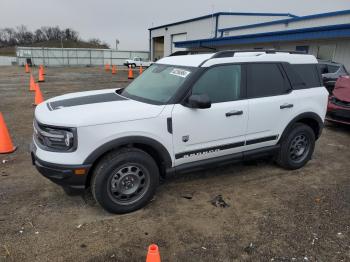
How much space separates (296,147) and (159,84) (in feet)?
8.53

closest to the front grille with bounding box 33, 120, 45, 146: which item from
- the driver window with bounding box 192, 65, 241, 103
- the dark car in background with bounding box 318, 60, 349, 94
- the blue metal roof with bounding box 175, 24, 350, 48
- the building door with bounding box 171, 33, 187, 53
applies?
the driver window with bounding box 192, 65, 241, 103

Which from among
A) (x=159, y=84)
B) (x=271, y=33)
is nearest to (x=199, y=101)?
(x=159, y=84)

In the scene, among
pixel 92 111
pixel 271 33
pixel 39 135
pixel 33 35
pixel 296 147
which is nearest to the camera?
pixel 92 111

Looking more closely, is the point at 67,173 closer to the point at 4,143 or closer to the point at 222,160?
the point at 222,160

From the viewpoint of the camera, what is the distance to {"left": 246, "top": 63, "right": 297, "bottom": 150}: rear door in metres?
4.23

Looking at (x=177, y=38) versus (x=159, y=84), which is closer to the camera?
(x=159, y=84)

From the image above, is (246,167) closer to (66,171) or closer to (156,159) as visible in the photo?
(156,159)

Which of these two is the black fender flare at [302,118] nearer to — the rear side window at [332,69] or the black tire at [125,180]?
the black tire at [125,180]

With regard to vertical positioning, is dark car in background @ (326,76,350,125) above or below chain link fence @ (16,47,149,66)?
below

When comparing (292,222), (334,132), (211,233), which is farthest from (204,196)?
(334,132)

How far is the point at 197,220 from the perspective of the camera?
3480 millimetres

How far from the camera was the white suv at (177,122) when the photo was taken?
321 cm

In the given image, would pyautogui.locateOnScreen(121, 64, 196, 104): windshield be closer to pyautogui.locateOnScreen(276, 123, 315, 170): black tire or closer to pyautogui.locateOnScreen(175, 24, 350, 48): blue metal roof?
pyautogui.locateOnScreen(276, 123, 315, 170): black tire

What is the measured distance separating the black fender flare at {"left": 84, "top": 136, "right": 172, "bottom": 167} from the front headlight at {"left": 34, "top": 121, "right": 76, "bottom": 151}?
23 centimetres
